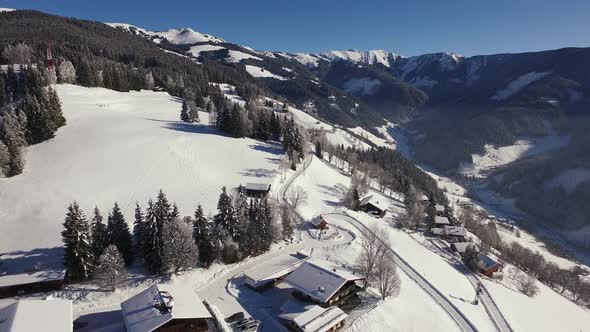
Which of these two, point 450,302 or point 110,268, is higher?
point 110,268

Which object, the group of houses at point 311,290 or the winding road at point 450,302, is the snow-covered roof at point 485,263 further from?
the group of houses at point 311,290

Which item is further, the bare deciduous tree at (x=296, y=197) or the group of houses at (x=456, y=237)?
the bare deciduous tree at (x=296, y=197)

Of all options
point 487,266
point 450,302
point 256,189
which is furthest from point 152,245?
point 487,266

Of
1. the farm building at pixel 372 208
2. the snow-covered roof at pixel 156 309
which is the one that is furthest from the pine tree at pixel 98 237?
the farm building at pixel 372 208

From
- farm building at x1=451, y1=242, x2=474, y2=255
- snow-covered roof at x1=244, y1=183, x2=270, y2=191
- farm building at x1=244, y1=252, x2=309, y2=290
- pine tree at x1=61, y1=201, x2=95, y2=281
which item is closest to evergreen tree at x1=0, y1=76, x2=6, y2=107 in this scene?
snow-covered roof at x1=244, y1=183, x2=270, y2=191

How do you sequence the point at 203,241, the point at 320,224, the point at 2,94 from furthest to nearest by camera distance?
the point at 2,94 → the point at 320,224 → the point at 203,241

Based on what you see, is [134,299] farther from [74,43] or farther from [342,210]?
[74,43]

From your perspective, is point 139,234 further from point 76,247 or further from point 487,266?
point 487,266
